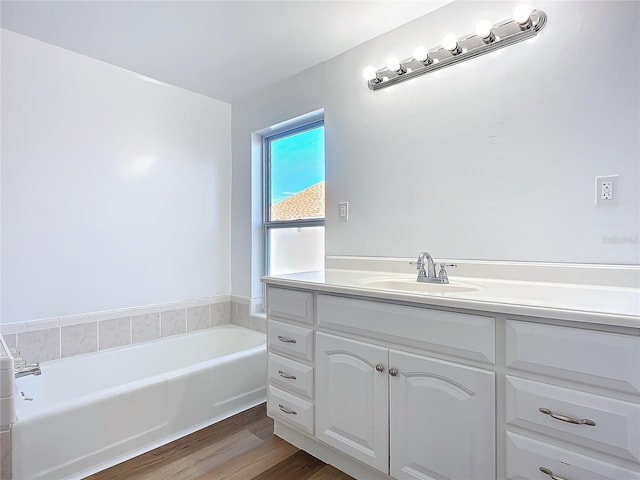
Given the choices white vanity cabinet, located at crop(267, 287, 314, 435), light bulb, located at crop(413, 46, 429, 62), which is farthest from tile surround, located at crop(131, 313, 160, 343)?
light bulb, located at crop(413, 46, 429, 62)

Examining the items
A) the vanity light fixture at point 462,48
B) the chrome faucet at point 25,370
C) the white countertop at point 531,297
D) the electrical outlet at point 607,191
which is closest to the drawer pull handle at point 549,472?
the white countertop at point 531,297

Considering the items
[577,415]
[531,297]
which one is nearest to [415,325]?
[531,297]

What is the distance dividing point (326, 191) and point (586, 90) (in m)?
1.35

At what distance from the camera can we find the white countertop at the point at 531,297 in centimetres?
86

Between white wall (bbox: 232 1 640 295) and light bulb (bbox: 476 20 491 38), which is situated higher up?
light bulb (bbox: 476 20 491 38)

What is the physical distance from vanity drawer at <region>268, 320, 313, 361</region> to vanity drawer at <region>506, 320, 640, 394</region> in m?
0.82

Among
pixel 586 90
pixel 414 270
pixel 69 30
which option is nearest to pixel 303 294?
pixel 414 270

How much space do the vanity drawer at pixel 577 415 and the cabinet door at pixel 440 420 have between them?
8 centimetres

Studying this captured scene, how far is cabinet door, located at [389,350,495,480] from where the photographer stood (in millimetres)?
1052

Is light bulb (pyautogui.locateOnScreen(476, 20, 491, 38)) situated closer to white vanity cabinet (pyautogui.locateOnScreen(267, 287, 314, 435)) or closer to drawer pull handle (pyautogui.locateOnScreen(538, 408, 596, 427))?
white vanity cabinet (pyautogui.locateOnScreen(267, 287, 314, 435))

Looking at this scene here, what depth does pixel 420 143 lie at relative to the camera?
5.88ft

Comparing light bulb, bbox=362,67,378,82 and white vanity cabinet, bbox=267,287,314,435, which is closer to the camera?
white vanity cabinet, bbox=267,287,314,435

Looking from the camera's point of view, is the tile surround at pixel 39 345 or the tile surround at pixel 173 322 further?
the tile surround at pixel 173 322

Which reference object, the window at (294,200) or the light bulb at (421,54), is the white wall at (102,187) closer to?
the window at (294,200)
